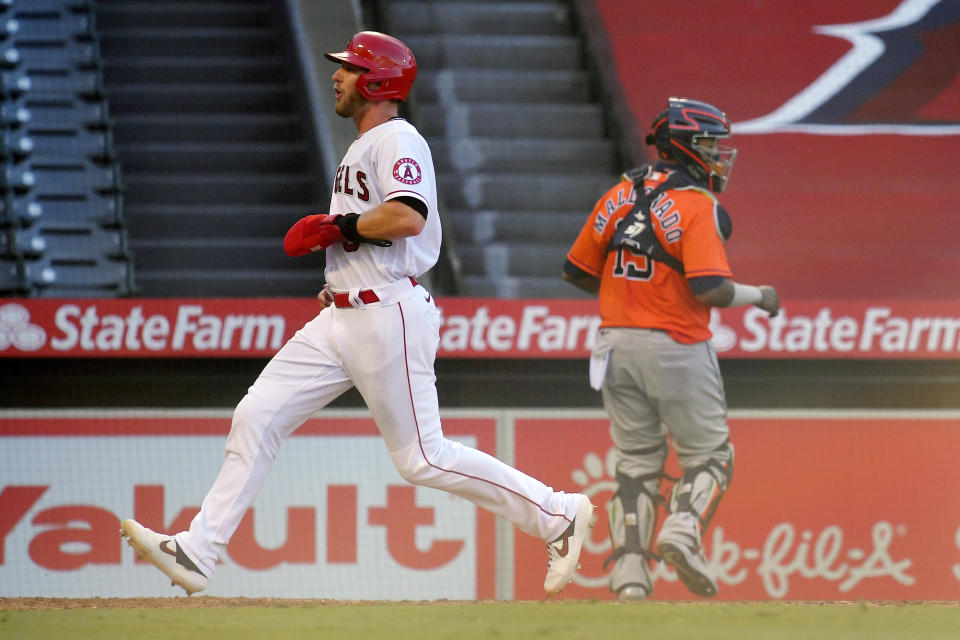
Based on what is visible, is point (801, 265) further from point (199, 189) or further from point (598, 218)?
point (199, 189)

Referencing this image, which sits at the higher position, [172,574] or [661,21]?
[661,21]

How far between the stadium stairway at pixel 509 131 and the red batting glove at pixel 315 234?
11.2 feet

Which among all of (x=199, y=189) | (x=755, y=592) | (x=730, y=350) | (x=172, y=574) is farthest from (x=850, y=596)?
(x=199, y=189)

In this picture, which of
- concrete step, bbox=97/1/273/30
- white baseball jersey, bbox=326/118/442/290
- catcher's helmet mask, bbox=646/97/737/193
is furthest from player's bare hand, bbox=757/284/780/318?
concrete step, bbox=97/1/273/30

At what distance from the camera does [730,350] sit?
6.39m

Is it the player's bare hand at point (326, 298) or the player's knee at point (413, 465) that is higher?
the player's bare hand at point (326, 298)

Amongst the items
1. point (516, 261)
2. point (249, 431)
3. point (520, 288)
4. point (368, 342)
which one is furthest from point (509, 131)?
point (249, 431)

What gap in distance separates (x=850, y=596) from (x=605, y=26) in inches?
180

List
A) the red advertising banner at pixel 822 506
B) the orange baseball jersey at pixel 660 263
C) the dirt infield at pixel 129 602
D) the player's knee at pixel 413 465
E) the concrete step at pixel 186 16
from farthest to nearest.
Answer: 1. the concrete step at pixel 186 16
2. the red advertising banner at pixel 822 506
3. the orange baseball jersey at pixel 660 263
4. the dirt infield at pixel 129 602
5. the player's knee at pixel 413 465

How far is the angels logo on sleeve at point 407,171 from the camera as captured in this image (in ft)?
12.6

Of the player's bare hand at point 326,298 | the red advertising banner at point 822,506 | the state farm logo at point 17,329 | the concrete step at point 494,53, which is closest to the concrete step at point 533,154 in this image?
the concrete step at point 494,53

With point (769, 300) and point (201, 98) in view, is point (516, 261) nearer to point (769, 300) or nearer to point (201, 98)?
point (201, 98)

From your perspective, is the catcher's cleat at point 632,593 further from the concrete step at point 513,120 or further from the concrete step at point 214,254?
the concrete step at point 513,120

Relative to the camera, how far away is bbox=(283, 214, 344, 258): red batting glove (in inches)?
152
